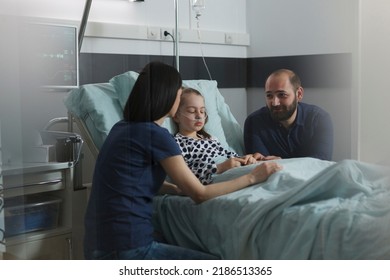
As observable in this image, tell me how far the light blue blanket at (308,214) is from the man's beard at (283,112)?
0.11m

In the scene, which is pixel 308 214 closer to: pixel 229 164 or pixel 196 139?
pixel 229 164

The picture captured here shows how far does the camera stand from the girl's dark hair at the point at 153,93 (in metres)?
1.36

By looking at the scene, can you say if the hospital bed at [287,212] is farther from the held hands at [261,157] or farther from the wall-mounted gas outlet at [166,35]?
the wall-mounted gas outlet at [166,35]

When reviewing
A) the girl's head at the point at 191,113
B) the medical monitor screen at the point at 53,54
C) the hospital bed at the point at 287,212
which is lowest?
the hospital bed at the point at 287,212

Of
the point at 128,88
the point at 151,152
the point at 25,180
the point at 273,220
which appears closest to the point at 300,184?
the point at 273,220

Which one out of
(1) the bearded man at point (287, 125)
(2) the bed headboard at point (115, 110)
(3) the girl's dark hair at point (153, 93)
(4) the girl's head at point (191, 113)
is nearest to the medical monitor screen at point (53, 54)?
(2) the bed headboard at point (115, 110)

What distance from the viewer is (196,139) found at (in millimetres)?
1339

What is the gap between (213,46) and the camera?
1342mm

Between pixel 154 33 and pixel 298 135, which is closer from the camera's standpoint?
pixel 298 135

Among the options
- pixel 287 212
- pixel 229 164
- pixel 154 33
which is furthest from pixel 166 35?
pixel 287 212

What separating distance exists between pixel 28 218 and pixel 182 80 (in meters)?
0.71

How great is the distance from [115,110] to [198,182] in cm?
36

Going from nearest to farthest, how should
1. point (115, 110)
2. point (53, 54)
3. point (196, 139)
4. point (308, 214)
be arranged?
point (308, 214)
point (196, 139)
point (115, 110)
point (53, 54)

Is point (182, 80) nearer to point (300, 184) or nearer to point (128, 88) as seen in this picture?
point (128, 88)
